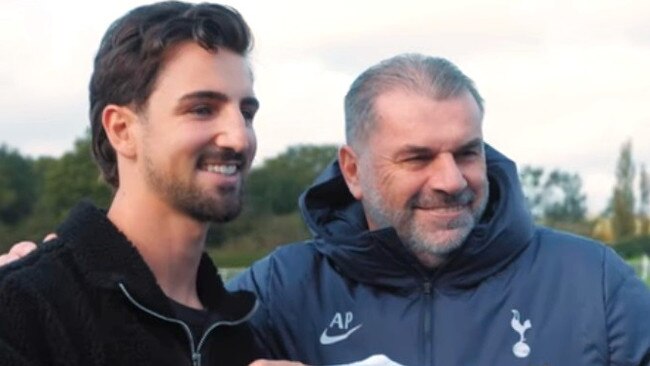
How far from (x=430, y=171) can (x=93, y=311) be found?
133cm

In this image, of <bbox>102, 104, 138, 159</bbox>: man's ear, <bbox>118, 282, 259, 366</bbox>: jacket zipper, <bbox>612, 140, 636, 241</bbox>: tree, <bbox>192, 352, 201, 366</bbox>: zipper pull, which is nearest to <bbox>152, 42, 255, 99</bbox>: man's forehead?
<bbox>102, 104, 138, 159</bbox>: man's ear

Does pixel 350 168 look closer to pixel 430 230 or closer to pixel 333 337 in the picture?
pixel 430 230

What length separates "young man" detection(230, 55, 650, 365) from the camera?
4305mm

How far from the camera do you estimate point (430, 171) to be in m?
4.34

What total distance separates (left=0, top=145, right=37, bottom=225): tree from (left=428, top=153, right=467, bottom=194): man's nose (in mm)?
52430

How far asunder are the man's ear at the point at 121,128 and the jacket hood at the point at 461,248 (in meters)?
1.03

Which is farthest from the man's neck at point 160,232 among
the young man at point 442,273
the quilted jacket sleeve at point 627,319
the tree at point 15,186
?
the tree at point 15,186

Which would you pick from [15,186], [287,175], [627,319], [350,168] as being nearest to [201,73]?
[350,168]

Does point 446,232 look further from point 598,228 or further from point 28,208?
point 598,228

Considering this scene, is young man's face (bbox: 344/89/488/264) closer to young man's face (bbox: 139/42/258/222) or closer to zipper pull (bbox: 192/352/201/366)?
young man's face (bbox: 139/42/258/222)

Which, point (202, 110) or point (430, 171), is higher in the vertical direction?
point (202, 110)

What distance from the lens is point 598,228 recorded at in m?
72.8

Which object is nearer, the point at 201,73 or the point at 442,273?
the point at 201,73

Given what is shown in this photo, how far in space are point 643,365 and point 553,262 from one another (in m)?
0.45
